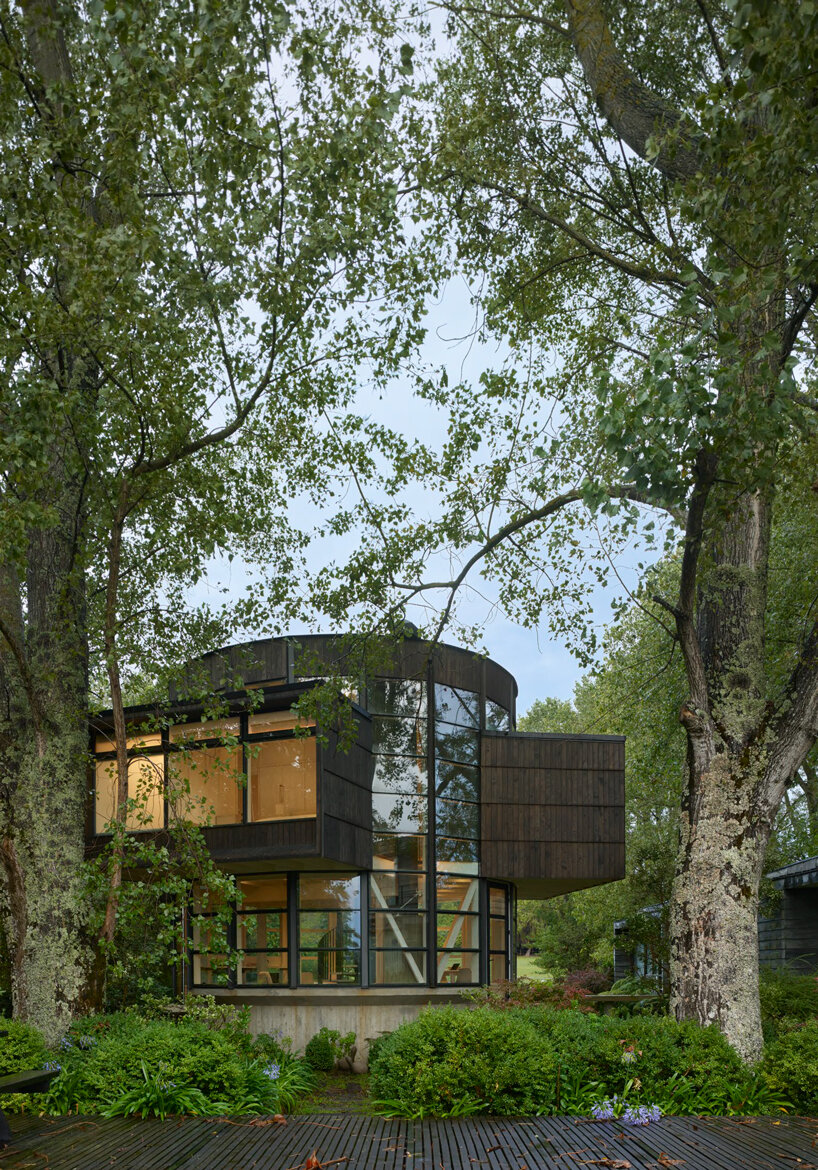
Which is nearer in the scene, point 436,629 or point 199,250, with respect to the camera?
point 199,250

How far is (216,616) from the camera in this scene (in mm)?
12828

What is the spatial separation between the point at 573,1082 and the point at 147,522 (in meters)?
8.27

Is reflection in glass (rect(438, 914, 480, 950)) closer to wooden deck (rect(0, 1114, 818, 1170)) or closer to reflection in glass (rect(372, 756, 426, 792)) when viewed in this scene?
reflection in glass (rect(372, 756, 426, 792))

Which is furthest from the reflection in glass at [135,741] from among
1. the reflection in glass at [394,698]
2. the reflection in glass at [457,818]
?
the reflection in glass at [457,818]

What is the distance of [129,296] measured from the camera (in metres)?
7.91

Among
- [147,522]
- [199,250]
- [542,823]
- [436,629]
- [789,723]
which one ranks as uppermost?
[199,250]

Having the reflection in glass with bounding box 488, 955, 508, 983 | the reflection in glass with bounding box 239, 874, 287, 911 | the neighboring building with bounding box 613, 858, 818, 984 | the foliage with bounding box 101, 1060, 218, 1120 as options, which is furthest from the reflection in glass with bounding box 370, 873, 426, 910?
the foliage with bounding box 101, 1060, 218, 1120

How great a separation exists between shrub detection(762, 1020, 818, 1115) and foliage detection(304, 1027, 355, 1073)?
8.99m

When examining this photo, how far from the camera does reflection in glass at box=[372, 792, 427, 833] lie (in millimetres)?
17562

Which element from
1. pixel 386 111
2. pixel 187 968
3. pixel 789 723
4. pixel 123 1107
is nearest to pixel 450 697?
pixel 187 968

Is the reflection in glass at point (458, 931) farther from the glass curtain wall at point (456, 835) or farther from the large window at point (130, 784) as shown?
the large window at point (130, 784)

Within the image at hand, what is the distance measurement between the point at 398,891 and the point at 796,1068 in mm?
9891

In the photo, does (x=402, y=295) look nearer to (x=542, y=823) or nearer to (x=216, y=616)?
(x=216, y=616)

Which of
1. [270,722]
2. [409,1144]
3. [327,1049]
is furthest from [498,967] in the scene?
[409,1144]
